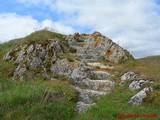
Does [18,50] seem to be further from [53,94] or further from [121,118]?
[121,118]

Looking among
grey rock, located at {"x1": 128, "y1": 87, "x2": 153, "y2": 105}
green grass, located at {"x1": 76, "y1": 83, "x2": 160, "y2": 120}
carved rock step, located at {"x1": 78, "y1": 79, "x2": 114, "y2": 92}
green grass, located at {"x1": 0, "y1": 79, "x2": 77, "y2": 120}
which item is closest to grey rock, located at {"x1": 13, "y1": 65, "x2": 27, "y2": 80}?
carved rock step, located at {"x1": 78, "y1": 79, "x2": 114, "y2": 92}

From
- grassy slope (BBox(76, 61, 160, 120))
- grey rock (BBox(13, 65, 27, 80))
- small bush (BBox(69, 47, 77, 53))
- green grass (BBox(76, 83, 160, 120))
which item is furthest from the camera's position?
small bush (BBox(69, 47, 77, 53))

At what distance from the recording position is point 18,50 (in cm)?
2516

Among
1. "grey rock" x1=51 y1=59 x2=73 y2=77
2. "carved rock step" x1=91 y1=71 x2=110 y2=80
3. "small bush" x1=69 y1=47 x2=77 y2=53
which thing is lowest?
"carved rock step" x1=91 y1=71 x2=110 y2=80

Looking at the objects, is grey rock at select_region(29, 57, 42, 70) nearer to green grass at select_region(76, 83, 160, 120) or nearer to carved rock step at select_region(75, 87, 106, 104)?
carved rock step at select_region(75, 87, 106, 104)

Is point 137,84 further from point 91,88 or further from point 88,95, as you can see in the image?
point 91,88

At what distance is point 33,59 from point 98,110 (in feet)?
31.8

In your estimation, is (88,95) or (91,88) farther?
(91,88)

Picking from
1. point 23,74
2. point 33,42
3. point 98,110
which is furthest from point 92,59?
point 98,110

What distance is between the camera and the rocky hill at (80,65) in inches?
753

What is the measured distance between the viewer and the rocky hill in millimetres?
19125

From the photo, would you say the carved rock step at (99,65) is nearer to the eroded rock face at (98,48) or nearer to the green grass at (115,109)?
the eroded rock face at (98,48)

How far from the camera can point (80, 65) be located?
904 inches

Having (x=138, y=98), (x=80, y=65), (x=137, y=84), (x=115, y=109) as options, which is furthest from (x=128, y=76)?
(x=115, y=109)
